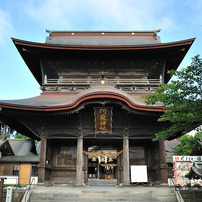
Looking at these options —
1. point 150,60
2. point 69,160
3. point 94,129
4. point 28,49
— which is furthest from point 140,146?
point 28,49

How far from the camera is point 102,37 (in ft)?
69.6

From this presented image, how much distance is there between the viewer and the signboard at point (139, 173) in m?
14.4

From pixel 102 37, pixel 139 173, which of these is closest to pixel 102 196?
pixel 139 173

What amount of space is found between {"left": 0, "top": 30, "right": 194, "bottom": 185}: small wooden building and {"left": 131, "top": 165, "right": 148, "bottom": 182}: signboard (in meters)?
0.90

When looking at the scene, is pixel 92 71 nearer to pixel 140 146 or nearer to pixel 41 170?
pixel 140 146

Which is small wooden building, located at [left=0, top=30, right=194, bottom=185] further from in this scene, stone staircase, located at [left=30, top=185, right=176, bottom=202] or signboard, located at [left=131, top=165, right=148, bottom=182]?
stone staircase, located at [left=30, top=185, right=176, bottom=202]

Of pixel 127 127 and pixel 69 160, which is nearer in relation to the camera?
pixel 127 127

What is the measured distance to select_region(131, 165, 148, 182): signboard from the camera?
14.4 m

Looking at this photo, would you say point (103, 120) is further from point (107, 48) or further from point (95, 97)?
point (107, 48)

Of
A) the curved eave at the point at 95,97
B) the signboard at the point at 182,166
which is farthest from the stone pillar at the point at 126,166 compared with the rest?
the signboard at the point at 182,166

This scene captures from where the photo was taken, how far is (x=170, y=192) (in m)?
11.4

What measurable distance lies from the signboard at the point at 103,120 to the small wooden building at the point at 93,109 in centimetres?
6

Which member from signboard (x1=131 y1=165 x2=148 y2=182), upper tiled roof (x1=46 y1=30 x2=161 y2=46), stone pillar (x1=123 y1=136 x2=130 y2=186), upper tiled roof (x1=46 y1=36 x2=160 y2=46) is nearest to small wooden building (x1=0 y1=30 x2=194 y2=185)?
stone pillar (x1=123 y1=136 x2=130 y2=186)

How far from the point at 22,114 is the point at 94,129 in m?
4.95
